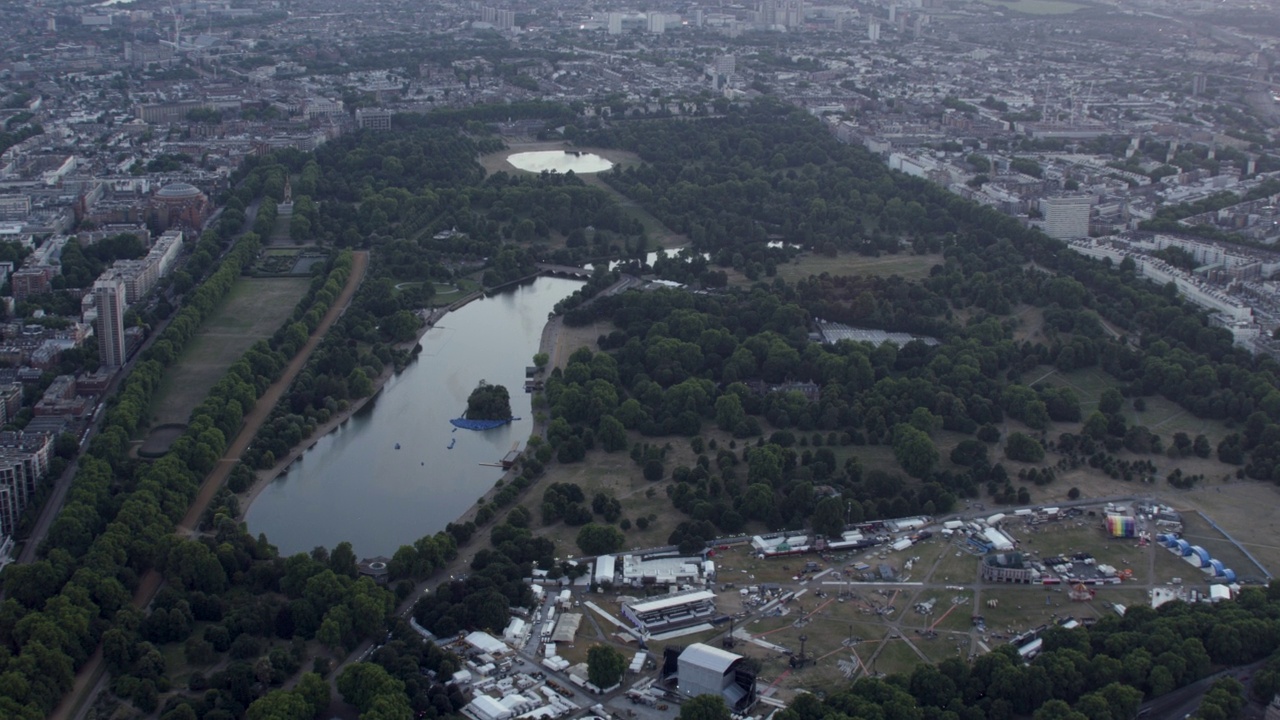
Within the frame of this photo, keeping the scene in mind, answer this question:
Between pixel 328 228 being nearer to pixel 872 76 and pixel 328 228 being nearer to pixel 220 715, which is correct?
pixel 220 715

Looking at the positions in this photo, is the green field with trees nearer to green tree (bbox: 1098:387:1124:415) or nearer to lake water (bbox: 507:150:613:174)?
green tree (bbox: 1098:387:1124:415)

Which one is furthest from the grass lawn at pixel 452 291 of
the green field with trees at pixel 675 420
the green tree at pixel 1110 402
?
the green tree at pixel 1110 402

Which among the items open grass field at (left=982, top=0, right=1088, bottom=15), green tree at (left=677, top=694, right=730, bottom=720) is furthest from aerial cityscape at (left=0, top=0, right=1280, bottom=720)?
open grass field at (left=982, top=0, right=1088, bottom=15)

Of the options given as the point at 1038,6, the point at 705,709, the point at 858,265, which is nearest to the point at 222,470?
the point at 705,709

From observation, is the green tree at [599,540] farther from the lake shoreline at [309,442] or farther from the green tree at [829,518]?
the lake shoreline at [309,442]

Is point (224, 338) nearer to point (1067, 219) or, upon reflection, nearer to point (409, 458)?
point (409, 458)

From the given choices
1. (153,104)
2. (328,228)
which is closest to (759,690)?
(328,228)

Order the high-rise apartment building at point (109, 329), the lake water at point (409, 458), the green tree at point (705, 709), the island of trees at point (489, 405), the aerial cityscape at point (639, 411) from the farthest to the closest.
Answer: the high-rise apartment building at point (109, 329)
the island of trees at point (489, 405)
the lake water at point (409, 458)
the aerial cityscape at point (639, 411)
the green tree at point (705, 709)
